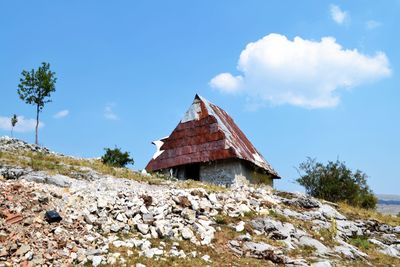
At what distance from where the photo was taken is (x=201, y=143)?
33.1m

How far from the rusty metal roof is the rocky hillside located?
1084 cm

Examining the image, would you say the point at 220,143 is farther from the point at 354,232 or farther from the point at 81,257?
the point at 81,257

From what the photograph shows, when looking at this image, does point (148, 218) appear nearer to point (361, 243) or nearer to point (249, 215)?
point (249, 215)

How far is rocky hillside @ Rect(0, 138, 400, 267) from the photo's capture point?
12.2 meters

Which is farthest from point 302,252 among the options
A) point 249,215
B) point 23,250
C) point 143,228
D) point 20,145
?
point 20,145

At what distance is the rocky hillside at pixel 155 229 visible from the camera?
12.2 m

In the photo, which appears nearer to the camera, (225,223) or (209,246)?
(209,246)

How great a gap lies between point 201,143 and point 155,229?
1924cm

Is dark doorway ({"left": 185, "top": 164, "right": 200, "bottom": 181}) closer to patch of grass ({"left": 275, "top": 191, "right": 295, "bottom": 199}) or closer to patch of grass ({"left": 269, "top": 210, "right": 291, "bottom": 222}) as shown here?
patch of grass ({"left": 275, "top": 191, "right": 295, "bottom": 199})

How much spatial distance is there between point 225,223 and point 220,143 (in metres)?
16.1

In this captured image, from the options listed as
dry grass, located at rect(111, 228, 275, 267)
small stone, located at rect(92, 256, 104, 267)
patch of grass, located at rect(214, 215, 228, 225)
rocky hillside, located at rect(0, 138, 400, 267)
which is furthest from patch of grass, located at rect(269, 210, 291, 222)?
small stone, located at rect(92, 256, 104, 267)

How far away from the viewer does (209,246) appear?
13883 millimetres

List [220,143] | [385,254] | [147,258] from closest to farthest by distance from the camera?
[147,258] < [385,254] < [220,143]

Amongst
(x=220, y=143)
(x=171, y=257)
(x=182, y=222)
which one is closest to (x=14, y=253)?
(x=171, y=257)
